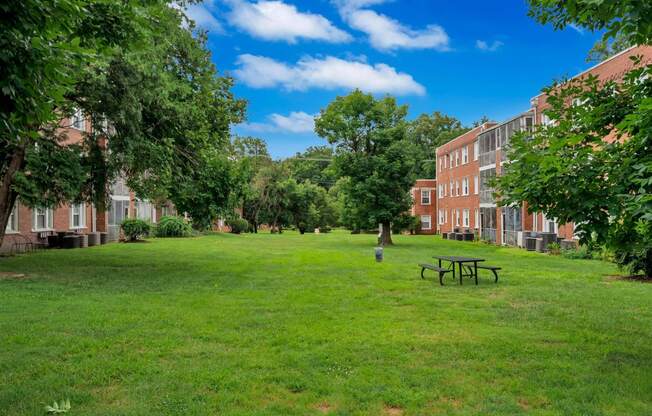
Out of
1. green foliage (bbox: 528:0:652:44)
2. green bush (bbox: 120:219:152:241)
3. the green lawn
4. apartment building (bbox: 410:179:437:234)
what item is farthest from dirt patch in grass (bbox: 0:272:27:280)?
apartment building (bbox: 410:179:437:234)

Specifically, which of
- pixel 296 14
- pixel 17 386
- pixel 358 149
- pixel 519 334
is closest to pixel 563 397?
pixel 519 334

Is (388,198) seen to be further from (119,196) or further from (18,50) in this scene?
(18,50)

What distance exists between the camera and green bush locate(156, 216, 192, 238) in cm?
4006

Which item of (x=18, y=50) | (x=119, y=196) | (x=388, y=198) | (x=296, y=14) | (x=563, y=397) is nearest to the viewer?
(x=18, y=50)

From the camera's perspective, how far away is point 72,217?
30328mm

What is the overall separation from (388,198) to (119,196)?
18.8m

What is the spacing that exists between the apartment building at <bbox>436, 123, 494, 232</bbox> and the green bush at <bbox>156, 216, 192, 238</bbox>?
23302mm

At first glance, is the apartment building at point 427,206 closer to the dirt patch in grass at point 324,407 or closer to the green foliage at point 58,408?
the dirt patch in grass at point 324,407

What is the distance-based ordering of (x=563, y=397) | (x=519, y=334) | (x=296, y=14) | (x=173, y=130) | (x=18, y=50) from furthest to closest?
(x=296, y=14)
(x=173, y=130)
(x=519, y=334)
(x=563, y=397)
(x=18, y=50)

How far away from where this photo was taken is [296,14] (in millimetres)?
20516

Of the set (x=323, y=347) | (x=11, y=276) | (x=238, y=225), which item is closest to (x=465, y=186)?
(x=238, y=225)

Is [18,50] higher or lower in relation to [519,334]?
higher

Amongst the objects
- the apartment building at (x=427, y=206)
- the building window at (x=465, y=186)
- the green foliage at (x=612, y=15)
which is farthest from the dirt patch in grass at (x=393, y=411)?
the apartment building at (x=427, y=206)

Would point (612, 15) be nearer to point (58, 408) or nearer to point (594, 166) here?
point (594, 166)
